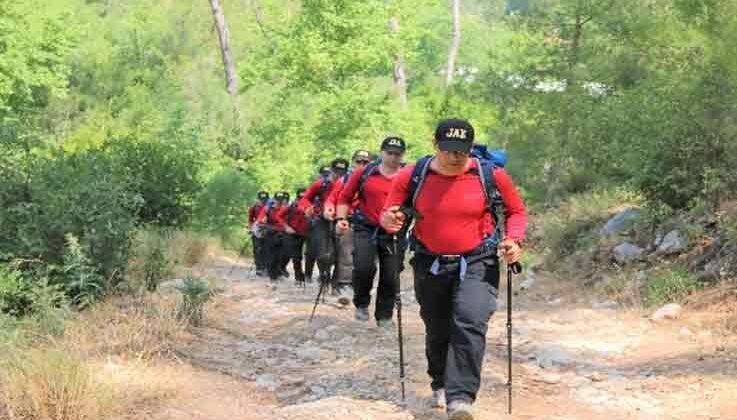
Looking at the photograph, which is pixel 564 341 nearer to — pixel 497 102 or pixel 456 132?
pixel 456 132

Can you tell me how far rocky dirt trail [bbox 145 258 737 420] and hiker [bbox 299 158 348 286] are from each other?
3.78 feet

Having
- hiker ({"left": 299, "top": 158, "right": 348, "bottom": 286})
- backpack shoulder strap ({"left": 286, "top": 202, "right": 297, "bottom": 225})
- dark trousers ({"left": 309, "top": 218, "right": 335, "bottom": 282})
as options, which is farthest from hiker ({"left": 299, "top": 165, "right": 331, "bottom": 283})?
backpack shoulder strap ({"left": 286, "top": 202, "right": 297, "bottom": 225})

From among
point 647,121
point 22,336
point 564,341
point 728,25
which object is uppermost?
point 728,25

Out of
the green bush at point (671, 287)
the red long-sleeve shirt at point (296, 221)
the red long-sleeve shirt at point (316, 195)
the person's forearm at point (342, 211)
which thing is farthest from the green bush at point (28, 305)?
the green bush at point (671, 287)

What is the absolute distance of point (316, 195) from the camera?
39.5 ft

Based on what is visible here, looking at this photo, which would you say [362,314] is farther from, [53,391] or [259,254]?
[259,254]

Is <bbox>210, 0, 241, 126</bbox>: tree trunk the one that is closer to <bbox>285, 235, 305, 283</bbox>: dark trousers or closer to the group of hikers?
<bbox>285, 235, 305, 283</bbox>: dark trousers

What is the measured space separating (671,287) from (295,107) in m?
21.3

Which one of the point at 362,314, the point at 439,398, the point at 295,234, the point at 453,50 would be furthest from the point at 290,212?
the point at 453,50

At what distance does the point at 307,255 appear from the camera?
14.4 meters

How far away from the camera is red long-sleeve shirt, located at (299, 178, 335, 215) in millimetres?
11211

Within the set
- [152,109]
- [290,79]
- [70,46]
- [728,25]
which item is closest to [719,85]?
[728,25]

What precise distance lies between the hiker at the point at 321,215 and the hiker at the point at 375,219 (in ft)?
6.64

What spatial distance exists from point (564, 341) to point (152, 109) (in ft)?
92.5
